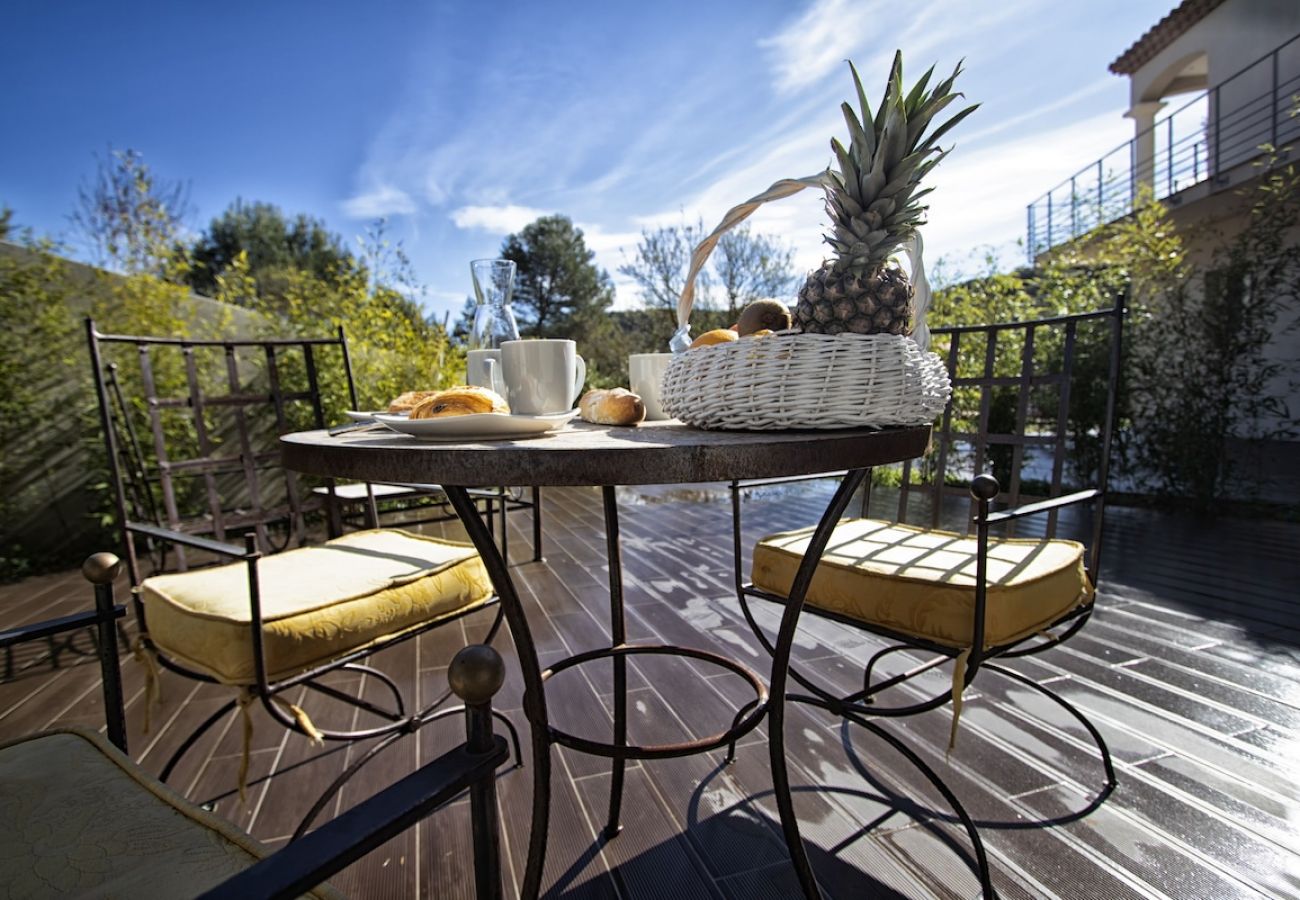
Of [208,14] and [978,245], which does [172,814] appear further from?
[208,14]

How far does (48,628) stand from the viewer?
0.81 meters

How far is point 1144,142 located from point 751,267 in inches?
237

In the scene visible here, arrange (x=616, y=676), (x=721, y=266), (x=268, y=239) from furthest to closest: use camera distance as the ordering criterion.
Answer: (x=268, y=239)
(x=721, y=266)
(x=616, y=676)

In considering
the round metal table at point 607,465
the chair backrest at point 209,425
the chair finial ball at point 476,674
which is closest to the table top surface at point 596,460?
the round metal table at point 607,465

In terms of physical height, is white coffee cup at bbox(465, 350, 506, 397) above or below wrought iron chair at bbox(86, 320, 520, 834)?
above

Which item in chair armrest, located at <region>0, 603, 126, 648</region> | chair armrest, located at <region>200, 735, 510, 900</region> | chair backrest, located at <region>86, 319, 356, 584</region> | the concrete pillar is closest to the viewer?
chair armrest, located at <region>200, 735, 510, 900</region>

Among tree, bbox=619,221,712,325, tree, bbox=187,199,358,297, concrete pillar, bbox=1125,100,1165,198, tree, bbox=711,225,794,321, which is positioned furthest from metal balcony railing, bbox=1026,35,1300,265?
tree, bbox=187,199,358,297

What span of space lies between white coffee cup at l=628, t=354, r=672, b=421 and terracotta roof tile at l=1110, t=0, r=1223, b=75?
10.8m

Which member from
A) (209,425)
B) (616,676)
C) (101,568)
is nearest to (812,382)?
(616,676)

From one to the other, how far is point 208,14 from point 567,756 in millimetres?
7373

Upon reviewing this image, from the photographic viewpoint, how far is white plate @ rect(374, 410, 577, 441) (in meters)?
0.78

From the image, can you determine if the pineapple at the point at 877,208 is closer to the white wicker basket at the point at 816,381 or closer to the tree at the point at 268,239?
the white wicker basket at the point at 816,381

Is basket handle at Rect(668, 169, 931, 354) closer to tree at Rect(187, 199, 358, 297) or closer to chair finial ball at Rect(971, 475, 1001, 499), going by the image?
chair finial ball at Rect(971, 475, 1001, 499)

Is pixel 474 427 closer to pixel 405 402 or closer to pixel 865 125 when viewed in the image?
pixel 405 402
